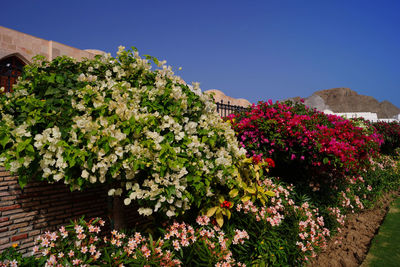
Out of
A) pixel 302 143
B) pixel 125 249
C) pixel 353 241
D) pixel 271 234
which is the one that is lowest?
pixel 353 241

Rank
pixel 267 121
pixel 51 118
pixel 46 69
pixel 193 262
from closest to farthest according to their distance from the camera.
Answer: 1. pixel 51 118
2. pixel 193 262
3. pixel 46 69
4. pixel 267 121

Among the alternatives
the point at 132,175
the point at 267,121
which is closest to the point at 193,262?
the point at 132,175

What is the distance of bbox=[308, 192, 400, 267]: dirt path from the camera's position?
4.95m

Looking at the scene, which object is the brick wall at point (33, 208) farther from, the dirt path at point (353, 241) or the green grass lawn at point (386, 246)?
the green grass lawn at point (386, 246)

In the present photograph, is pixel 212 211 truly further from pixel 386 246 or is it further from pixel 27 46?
pixel 27 46

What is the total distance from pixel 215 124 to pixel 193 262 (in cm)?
193

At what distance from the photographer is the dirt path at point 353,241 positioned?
495 centimetres

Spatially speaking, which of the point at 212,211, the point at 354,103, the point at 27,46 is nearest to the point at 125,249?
the point at 212,211

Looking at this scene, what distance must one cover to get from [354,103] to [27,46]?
56751mm

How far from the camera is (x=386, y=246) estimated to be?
5445mm

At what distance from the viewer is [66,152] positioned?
9.10 ft

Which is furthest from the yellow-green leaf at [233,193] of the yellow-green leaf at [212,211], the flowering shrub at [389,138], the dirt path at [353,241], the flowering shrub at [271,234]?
the flowering shrub at [389,138]

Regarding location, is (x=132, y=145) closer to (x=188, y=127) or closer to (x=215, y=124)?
(x=188, y=127)

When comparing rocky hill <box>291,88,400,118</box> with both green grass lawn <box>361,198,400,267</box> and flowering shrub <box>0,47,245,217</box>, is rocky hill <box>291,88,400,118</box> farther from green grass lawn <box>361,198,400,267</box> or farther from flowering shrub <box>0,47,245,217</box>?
flowering shrub <box>0,47,245,217</box>
